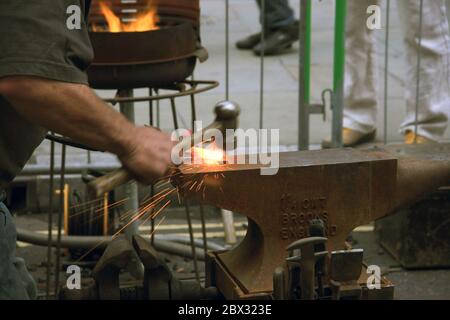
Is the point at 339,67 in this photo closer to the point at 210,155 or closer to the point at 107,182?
the point at 210,155

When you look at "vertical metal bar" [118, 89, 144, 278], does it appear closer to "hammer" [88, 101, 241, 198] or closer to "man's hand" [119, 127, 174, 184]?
"hammer" [88, 101, 241, 198]

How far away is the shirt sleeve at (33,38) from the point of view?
2.32 metres

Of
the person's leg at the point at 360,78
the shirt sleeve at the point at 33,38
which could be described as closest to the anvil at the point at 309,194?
the shirt sleeve at the point at 33,38

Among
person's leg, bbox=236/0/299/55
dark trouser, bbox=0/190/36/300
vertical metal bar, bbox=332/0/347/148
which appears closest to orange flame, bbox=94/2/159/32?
vertical metal bar, bbox=332/0/347/148

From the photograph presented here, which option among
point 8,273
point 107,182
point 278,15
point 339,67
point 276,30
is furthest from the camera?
point 276,30

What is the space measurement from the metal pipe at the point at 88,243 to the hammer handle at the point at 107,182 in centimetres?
252

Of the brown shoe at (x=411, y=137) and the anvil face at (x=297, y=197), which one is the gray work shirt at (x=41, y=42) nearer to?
the anvil face at (x=297, y=197)

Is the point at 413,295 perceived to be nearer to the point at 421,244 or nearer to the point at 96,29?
the point at 421,244

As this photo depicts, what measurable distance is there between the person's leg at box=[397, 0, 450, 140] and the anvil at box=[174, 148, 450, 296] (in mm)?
2845

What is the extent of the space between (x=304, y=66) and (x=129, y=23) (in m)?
1.15

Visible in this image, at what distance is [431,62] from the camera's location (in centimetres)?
600

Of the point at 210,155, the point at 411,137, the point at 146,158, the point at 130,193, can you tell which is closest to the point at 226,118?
the point at 210,155

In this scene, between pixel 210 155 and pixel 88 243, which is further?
pixel 88 243
